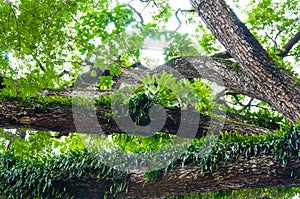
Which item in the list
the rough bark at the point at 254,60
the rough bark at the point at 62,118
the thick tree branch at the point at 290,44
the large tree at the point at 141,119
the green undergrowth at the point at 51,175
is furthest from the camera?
the thick tree branch at the point at 290,44

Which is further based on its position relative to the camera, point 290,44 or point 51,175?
point 290,44

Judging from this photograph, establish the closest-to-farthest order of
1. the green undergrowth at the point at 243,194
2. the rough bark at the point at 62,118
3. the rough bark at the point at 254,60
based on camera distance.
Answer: the rough bark at the point at 62,118, the green undergrowth at the point at 243,194, the rough bark at the point at 254,60

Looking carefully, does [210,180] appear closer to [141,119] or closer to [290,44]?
[141,119]

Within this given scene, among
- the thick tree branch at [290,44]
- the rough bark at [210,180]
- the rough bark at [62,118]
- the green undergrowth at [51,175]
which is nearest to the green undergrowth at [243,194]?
the rough bark at [210,180]

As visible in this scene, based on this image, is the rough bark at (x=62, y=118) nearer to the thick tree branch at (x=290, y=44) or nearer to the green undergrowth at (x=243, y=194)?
the green undergrowth at (x=243, y=194)

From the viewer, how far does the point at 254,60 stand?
A: 4.75 metres

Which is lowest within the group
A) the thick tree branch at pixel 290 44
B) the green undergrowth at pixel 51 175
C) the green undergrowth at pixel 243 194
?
the green undergrowth at pixel 243 194

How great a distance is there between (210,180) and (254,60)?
1864 millimetres

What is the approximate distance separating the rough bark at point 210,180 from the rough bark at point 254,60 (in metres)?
1.26

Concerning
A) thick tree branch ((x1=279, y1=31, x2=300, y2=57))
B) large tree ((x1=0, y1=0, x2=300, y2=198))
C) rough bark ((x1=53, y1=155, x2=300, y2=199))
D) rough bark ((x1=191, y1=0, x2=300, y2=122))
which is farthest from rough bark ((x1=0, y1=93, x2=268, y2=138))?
thick tree branch ((x1=279, y1=31, x2=300, y2=57))

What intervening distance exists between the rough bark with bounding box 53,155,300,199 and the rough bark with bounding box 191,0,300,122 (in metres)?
1.26

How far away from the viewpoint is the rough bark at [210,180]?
10.9 ft

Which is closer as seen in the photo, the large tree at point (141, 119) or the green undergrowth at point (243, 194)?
the large tree at point (141, 119)

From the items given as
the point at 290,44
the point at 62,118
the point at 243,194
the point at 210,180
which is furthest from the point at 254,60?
the point at 290,44
